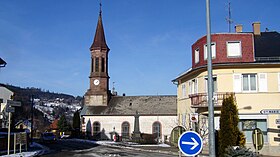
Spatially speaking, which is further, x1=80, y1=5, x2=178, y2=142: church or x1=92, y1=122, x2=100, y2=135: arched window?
x1=92, y1=122, x2=100, y2=135: arched window

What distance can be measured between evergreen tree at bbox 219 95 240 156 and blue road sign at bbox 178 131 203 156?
13.3m

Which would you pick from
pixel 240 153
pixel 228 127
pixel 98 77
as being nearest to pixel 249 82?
pixel 228 127

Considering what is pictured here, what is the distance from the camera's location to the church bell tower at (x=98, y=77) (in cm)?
5972

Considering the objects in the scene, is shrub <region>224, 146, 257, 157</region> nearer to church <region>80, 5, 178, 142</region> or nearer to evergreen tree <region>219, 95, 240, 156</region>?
evergreen tree <region>219, 95, 240, 156</region>

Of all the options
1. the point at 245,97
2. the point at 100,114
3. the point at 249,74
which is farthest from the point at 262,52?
the point at 100,114

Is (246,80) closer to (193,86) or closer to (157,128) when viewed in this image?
(193,86)

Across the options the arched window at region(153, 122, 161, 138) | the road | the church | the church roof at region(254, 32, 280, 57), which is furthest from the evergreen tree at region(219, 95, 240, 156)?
the arched window at region(153, 122, 161, 138)

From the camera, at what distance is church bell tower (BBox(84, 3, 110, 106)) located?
196ft

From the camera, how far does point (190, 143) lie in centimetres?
782

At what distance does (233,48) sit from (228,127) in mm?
7807

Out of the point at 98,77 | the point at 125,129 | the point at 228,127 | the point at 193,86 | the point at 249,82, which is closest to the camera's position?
the point at 228,127

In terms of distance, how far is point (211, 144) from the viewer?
351 inches

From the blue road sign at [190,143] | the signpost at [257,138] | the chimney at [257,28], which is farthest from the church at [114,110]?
the blue road sign at [190,143]

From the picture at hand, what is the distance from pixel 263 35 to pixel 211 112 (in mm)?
23110
